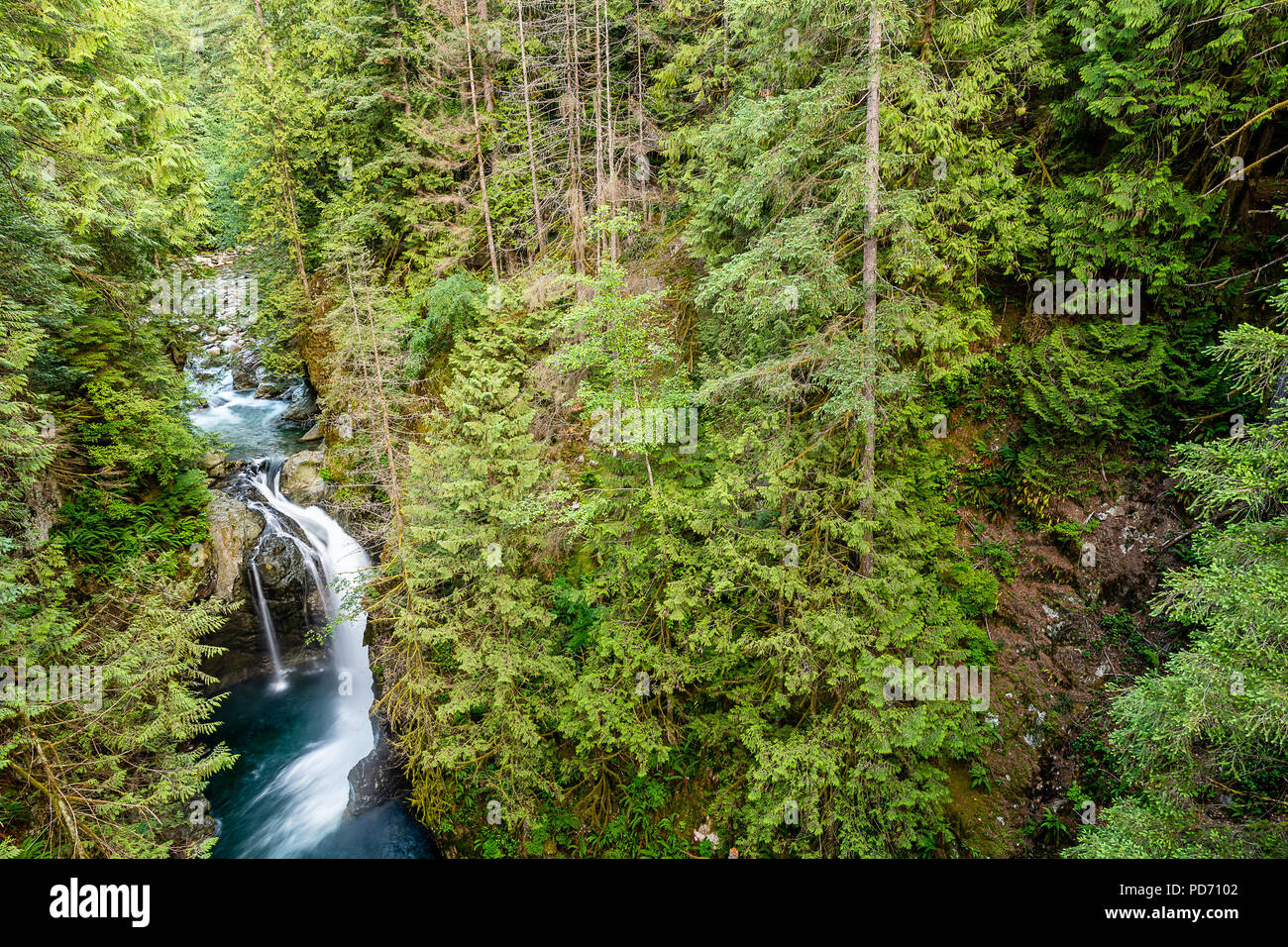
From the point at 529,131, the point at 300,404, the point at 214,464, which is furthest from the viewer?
the point at 300,404

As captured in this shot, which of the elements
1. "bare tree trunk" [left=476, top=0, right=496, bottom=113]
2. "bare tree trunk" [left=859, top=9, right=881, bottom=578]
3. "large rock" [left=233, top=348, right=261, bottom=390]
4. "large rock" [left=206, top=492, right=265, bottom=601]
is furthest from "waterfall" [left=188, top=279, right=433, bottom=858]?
"bare tree trunk" [left=476, top=0, right=496, bottom=113]

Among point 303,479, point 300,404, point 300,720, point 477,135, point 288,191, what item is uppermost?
point 288,191

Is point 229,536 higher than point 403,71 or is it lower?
lower

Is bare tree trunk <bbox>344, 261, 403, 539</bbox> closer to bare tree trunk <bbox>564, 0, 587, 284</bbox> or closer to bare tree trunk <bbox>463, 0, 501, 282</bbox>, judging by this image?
bare tree trunk <bbox>564, 0, 587, 284</bbox>

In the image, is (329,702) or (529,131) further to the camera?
(329,702)

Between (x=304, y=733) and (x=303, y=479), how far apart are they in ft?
23.8

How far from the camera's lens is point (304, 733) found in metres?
14.1

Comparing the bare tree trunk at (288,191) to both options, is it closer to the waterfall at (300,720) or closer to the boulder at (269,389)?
the boulder at (269,389)

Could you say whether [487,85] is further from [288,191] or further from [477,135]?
[288,191]

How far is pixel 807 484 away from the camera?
23.9 feet

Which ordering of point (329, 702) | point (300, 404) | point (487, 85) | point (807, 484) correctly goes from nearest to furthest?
point (807, 484)
point (329, 702)
point (487, 85)
point (300, 404)

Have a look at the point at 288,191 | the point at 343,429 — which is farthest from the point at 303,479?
the point at 288,191

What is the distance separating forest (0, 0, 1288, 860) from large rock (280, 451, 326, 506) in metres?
3.85
